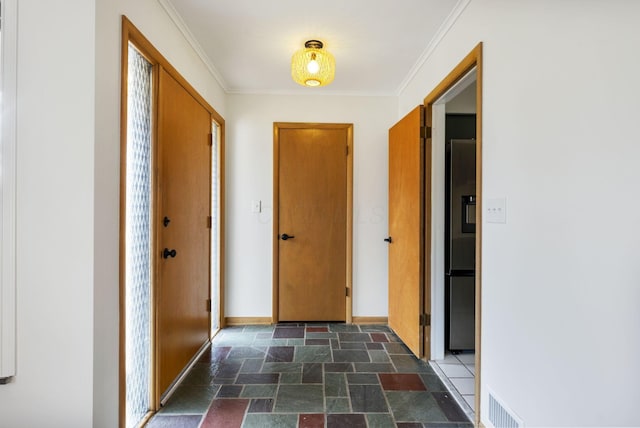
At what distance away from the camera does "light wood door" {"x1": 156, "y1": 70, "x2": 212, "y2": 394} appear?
5.88 ft

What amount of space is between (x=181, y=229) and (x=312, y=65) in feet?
4.70

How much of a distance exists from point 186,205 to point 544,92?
82.2 inches

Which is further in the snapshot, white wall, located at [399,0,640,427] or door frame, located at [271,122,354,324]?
door frame, located at [271,122,354,324]

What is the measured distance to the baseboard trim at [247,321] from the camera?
10.1 feet

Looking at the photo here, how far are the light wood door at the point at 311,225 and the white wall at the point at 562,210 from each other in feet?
5.60

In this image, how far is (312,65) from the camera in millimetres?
2066

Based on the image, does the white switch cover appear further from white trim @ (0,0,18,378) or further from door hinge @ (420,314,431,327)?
white trim @ (0,0,18,378)

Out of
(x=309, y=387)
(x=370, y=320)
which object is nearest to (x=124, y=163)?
(x=309, y=387)

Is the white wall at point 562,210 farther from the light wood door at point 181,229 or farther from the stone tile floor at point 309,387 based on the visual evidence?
the light wood door at point 181,229

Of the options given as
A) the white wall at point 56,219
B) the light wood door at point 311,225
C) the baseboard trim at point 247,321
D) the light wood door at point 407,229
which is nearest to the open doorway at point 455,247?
the light wood door at point 407,229

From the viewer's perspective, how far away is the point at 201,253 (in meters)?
2.41

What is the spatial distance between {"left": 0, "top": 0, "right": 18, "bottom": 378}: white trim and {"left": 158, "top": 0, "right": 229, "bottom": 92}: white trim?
2.66 ft

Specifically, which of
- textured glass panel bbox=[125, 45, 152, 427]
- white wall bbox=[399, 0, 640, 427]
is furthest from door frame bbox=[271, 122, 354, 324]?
white wall bbox=[399, 0, 640, 427]

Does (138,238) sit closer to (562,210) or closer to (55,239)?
(55,239)
